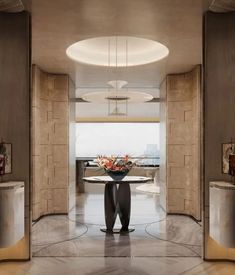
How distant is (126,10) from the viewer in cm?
408

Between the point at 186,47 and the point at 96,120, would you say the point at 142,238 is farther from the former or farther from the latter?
the point at 96,120

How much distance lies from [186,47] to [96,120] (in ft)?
37.6

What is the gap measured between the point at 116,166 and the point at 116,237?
1161 mm

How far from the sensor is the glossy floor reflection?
4617 millimetres

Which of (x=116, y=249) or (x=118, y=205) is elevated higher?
(x=118, y=205)

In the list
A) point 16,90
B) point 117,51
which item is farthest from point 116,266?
point 117,51

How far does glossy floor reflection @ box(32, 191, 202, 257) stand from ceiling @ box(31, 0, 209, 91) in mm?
2866

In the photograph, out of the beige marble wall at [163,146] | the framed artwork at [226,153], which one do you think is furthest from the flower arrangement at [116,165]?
the framed artwork at [226,153]

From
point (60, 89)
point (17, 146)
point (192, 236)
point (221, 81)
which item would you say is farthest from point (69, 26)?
point (192, 236)

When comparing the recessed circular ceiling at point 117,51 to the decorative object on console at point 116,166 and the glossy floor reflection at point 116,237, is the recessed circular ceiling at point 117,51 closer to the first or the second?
the decorative object on console at point 116,166

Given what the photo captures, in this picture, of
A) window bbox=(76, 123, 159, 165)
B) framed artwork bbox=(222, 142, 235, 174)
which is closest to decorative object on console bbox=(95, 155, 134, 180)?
framed artwork bbox=(222, 142, 235, 174)

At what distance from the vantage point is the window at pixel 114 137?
16.9 meters

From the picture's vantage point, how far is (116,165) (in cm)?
601

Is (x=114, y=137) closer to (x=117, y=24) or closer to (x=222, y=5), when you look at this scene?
(x=117, y=24)
